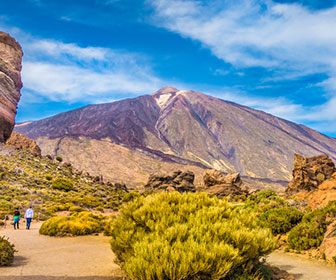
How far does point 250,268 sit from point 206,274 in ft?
3.86

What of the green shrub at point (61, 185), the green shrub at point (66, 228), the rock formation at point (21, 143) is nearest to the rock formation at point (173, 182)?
the green shrub at point (61, 185)

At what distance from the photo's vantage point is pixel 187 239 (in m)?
5.04

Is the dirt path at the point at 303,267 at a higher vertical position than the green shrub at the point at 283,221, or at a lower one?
lower

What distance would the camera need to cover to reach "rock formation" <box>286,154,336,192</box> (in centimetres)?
3347

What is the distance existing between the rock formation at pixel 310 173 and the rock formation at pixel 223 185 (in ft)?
24.6

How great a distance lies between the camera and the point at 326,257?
336 inches

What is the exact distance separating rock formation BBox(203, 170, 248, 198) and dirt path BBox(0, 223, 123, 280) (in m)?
27.2

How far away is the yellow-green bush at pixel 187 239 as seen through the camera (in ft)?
15.0

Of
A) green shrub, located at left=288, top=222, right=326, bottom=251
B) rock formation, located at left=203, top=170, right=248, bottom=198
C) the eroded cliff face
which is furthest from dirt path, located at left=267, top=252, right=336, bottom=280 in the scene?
the eroded cliff face

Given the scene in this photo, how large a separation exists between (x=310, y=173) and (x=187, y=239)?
3439 centimetres

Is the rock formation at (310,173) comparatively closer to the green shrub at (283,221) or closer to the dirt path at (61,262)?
the green shrub at (283,221)

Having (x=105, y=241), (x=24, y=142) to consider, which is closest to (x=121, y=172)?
(x=24, y=142)

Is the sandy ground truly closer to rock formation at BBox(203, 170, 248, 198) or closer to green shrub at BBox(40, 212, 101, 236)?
green shrub at BBox(40, 212, 101, 236)

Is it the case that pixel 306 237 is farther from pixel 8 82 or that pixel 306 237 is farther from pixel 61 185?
pixel 8 82
